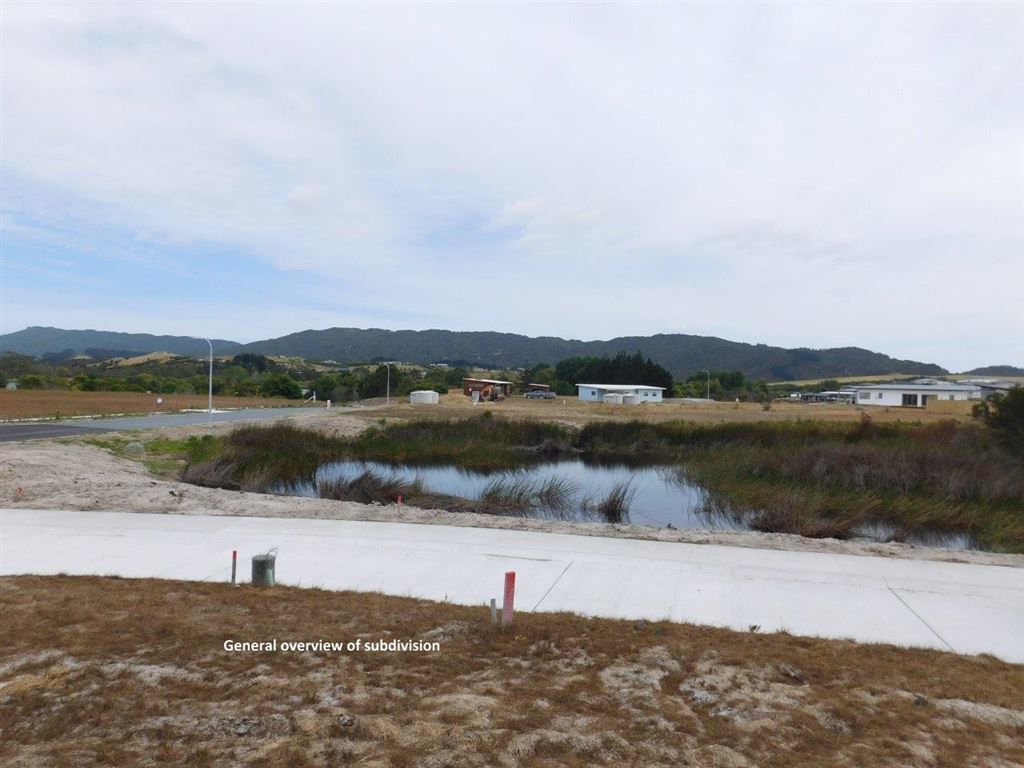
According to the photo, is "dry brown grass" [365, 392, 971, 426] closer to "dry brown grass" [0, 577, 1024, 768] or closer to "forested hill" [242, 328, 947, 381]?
"dry brown grass" [0, 577, 1024, 768]

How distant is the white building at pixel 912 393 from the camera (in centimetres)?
7031

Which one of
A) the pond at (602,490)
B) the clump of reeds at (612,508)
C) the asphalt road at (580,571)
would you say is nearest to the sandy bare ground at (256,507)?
the asphalt road at (580,571)

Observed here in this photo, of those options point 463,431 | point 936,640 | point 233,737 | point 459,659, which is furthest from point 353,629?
point 463,431

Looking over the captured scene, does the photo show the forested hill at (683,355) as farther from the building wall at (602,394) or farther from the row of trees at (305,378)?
the building wall at (602,394)

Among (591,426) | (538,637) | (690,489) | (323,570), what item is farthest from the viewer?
(591,426)

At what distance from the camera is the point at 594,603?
762 centimetres

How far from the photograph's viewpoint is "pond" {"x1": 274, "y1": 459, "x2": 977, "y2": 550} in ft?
49.6

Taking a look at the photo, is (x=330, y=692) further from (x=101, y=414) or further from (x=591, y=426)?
(x=101, y=414)

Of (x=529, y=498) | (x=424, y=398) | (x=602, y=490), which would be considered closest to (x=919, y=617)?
(x=529, y=498)

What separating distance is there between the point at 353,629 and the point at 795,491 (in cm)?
1284

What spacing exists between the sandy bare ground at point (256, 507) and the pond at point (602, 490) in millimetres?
3225

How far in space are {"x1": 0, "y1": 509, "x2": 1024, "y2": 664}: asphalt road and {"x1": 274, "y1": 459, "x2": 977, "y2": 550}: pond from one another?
5117mm

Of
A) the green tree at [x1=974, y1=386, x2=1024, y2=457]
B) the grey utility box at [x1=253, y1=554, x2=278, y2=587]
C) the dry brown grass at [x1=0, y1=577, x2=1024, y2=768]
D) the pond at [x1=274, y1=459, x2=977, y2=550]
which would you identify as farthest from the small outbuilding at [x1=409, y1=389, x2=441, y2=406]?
the dry brown grass at [x1=0, y1=577, x2=1024, y2=768]

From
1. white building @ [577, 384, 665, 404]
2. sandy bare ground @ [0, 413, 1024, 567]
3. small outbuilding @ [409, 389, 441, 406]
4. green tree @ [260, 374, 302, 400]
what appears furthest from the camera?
green tree @ [260, 374, 302, 400]
